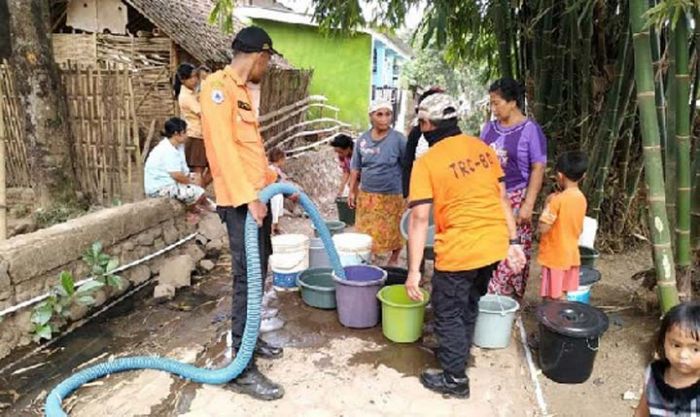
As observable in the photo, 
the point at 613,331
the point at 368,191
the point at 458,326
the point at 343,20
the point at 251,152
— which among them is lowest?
the point at 613,331

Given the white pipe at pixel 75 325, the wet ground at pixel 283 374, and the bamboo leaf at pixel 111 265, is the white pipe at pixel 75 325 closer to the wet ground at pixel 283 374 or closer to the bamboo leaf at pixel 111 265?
the wet ground at pixel 283 374

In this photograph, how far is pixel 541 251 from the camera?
376 cm

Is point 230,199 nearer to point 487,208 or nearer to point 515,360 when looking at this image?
point 487,208

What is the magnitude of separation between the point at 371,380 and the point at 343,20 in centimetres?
379

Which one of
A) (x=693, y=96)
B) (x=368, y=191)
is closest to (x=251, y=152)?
(x=368, y=191)

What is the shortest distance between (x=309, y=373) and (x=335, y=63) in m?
13.4

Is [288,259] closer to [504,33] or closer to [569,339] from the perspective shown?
[569,339]

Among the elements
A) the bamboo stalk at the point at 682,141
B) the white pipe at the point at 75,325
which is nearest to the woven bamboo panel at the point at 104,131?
the white pipe at the point at 75,325

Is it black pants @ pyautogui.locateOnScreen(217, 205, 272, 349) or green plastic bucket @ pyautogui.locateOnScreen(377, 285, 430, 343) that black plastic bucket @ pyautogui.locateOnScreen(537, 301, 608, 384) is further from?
black pants @ pyautogui.locateOnScreen(217, 205, 272, 349)

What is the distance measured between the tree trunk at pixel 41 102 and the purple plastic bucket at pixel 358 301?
A: 3.32 meters

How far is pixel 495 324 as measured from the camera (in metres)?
3.51

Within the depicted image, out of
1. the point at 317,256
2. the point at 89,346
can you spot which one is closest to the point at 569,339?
the point at 317,256

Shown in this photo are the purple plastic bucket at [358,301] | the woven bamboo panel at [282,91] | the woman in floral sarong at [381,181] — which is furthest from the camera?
the woven bamboo panel at [282,91]

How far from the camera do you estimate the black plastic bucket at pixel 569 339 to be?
10.5 feet
